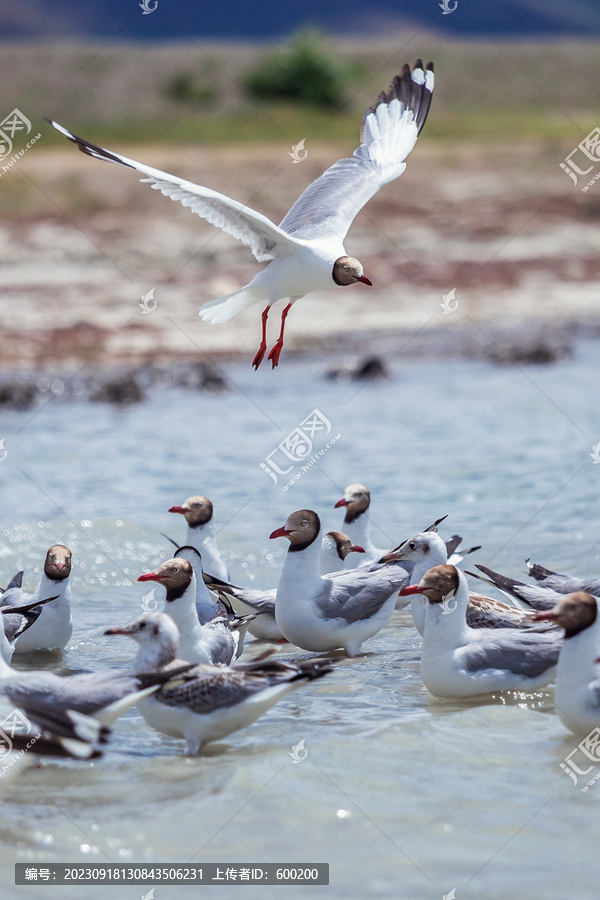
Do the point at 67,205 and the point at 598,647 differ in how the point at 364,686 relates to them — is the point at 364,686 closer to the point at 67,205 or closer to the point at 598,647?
the point at 598,647

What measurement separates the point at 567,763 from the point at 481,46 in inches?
2981

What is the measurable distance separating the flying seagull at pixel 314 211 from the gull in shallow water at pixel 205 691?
232cm

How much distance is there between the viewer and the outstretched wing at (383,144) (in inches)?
344

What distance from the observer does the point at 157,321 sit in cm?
1797

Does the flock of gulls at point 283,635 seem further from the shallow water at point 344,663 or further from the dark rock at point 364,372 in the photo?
the dark rock at point 364,372

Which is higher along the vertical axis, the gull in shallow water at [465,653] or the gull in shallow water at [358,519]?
the gull in shallow water at [465,653]

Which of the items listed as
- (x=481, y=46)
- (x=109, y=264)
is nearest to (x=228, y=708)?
(x=109, y=264)

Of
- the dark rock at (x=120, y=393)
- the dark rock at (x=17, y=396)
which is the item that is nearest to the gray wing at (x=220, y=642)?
the dark rock at (x=120, y=393)

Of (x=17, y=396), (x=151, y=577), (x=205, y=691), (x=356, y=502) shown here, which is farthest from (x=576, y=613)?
(x=17, y=396)

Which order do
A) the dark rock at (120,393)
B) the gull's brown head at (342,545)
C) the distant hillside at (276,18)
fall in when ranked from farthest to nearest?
the distant hillside at (276,18) < the dark rock at (120,393) < the gull's brown head at (342,545)

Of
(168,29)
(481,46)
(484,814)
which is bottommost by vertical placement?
(168,29)

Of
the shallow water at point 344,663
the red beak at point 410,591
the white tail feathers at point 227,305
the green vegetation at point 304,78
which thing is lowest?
the green vegetation at point 304,78

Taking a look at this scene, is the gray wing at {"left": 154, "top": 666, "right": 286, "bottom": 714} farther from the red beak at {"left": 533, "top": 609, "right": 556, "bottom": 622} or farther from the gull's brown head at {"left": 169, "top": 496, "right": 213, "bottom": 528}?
the gull's brown head at {"left": 169, "top": 496, "right": 213, "bottom": 528}

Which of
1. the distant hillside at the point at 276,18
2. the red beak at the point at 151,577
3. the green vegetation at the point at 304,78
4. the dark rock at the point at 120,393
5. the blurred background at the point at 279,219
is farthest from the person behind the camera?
the distant hillside at the point at 276,18
